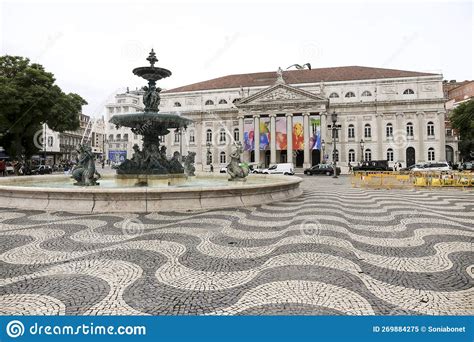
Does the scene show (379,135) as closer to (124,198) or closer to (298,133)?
(298,133)

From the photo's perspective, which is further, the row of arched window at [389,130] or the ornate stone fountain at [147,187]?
the row of arched window at [389,130]

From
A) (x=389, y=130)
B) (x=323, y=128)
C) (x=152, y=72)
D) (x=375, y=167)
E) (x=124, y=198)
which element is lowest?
(x=124, y=198)

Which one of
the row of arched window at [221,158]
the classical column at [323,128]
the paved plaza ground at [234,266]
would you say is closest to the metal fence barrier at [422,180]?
the paved plaza ground at [234,266]

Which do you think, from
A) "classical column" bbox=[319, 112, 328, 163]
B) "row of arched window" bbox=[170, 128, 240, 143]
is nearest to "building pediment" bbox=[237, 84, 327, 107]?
"classical column" bbox=[319, 112, 328, 163]

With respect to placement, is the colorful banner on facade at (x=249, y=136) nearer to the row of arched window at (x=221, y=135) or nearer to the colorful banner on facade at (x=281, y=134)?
the row of arched window at (x=221, y=135)

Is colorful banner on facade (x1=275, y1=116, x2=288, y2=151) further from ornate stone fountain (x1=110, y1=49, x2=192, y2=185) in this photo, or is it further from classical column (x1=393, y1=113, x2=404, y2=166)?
ornate stone fountain (x1=110, y1=49, x2=192, y2=185)

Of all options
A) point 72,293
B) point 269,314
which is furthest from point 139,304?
point 269,314

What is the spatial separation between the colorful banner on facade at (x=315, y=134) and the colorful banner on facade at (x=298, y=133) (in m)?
1.59

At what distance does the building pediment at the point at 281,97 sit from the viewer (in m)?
50.7

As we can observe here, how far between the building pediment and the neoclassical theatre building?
17 centimetres

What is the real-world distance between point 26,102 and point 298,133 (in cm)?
3868

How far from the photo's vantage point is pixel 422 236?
18.4 ft

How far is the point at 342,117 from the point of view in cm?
5325

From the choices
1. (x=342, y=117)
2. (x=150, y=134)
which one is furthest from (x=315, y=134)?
(x=150, y=134)
